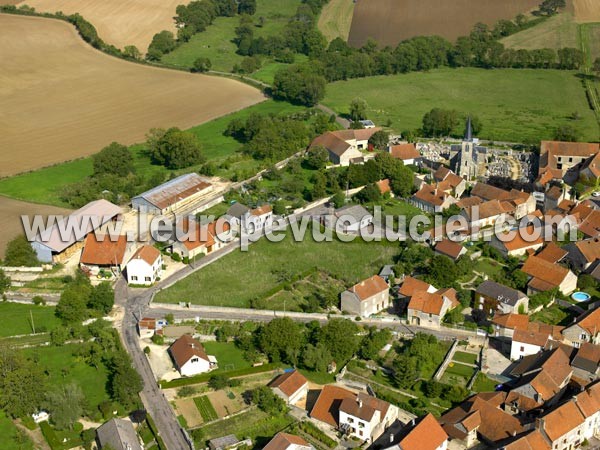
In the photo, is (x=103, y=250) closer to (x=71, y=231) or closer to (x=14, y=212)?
(x=71, y=231)

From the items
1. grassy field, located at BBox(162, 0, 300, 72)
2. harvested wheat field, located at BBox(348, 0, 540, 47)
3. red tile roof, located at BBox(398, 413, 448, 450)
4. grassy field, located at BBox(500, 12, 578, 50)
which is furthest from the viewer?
harvested wheat field, located at BBox(348, 0, 540, 47)

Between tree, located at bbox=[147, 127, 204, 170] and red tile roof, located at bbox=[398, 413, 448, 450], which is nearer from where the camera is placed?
red tile roof, located at bbox=[398, 413, 448, 450]

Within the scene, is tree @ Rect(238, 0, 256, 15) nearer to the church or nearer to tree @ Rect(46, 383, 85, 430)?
the church

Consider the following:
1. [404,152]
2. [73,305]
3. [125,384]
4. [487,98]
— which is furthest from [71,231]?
[487,98]

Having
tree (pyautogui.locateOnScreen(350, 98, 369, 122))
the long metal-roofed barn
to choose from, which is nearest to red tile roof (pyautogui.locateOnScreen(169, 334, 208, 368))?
the long metal-roofed barn

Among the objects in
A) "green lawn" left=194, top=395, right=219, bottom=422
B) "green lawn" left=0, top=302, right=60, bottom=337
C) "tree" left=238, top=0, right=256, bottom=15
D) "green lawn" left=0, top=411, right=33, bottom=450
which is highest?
"tree" left=238, top=0, right=256, bottom=15

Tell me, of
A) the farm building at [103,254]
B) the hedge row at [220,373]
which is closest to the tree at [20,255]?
the farm building at [103,254]

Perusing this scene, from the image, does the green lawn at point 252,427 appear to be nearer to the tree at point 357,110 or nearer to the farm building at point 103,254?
the farm building at point 103,254
